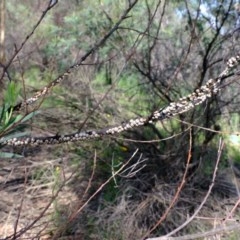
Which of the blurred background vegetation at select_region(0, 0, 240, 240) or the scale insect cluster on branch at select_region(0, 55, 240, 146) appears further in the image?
the blurred background vegetation at select_region(0, 0, 240, 240)

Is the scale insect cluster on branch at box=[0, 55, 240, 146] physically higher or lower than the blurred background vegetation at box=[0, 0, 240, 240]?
lower

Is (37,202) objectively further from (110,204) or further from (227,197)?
(227,197)

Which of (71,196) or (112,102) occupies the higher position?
(112,102)

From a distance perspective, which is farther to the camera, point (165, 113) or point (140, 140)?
point (140, 140)

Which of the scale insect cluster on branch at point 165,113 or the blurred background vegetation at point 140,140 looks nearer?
the scale insect cluster on branch at point 165,113

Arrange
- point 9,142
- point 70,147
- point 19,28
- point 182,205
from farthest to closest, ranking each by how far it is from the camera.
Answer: point 19,28, point 70,147, point 182,205, point 9,142

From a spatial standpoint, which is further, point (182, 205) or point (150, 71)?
point (150, 71)

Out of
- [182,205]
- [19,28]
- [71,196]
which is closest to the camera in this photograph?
[182,205]

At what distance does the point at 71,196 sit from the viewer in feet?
17.9

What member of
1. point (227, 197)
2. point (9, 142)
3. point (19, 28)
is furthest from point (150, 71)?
point (19, 28)

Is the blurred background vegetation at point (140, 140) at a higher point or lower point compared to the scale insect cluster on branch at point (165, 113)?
higher

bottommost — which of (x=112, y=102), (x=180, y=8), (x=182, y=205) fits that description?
(x=182, y=205)

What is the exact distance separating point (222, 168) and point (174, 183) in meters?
0.83

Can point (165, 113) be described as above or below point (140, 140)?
below
